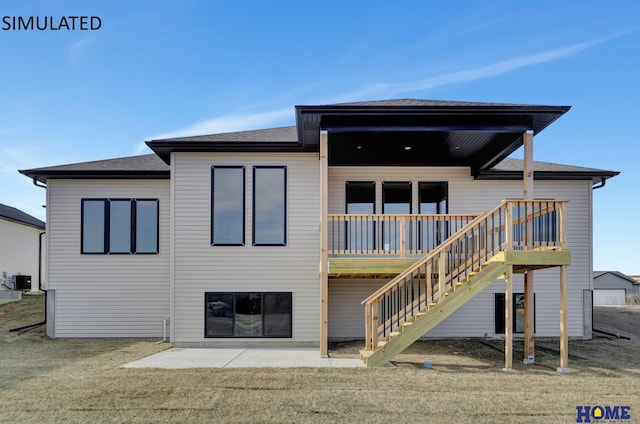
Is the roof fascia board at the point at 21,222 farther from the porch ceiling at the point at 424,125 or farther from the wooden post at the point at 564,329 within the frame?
the wooden post at the point at 564,329

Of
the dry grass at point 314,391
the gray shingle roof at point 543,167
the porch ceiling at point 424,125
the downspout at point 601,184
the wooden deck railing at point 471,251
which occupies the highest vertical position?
the porch ceiling at point 424,125

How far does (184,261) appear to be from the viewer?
12023 millimetres

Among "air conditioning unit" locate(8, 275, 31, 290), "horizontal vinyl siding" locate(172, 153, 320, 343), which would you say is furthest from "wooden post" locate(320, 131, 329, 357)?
"air conditioning unit" locate(8, 275, 31, 290)

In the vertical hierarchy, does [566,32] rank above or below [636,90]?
above

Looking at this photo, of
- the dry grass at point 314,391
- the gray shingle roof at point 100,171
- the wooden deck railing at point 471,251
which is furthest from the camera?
the gray shingle roof at point 100,171

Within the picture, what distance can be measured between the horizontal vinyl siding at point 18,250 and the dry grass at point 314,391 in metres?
11.7

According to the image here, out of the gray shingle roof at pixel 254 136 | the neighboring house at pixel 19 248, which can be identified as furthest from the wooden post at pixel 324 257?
the neighboring house at pixel 19 248

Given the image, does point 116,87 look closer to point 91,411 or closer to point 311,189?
point 311,189

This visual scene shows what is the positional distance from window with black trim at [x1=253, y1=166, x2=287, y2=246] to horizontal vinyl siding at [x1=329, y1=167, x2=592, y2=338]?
1.45 metres

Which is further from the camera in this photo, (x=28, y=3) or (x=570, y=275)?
(x=570, y=275)

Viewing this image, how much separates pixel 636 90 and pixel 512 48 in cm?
552

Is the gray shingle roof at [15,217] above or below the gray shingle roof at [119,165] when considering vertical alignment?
below

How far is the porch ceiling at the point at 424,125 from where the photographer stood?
376 inches

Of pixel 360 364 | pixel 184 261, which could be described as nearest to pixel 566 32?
pixel 360 364
